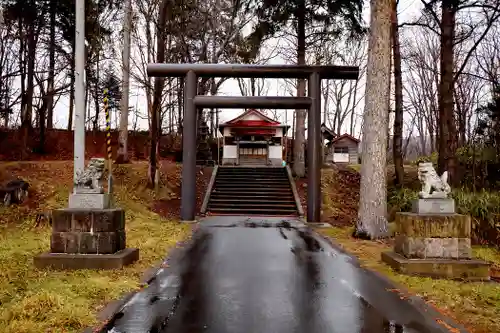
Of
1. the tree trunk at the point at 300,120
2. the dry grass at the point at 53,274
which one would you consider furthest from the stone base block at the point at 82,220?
the tree trunk at the point at 300,120

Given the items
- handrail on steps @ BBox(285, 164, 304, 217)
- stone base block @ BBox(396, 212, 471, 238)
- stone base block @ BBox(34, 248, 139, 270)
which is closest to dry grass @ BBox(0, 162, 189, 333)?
stone base block @ BBox(34, 248, 139, 270)

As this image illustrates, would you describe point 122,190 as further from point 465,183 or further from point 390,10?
point 465,183

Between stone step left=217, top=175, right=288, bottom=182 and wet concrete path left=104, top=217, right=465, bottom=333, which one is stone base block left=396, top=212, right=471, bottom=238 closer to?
wet concrete path left=104, top=217, right=465, bottom=333

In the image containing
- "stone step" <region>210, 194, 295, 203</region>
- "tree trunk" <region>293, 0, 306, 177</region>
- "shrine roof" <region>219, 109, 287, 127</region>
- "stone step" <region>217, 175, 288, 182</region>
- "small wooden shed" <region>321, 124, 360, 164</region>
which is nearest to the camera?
"stone step" <region>210, 194, 295, 203</region>

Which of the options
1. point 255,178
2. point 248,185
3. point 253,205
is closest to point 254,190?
point 248,185

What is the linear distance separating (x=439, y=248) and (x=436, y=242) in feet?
0.34

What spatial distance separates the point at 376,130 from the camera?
1061cm

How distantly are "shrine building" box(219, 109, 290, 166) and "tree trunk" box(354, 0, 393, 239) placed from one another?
17.6 meters

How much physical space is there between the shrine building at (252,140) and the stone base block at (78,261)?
2172 cm

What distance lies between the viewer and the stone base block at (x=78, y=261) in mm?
6617

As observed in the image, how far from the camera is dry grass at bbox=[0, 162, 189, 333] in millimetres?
4207

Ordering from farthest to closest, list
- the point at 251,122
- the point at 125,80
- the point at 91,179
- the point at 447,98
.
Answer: the point at 251,122 → the point at 125,80 → the point at 447,98 → the point at 91,179

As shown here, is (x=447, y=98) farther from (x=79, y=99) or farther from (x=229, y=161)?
(x=229, y=161)

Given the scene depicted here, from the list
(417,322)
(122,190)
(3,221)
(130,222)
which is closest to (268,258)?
(417,322)
